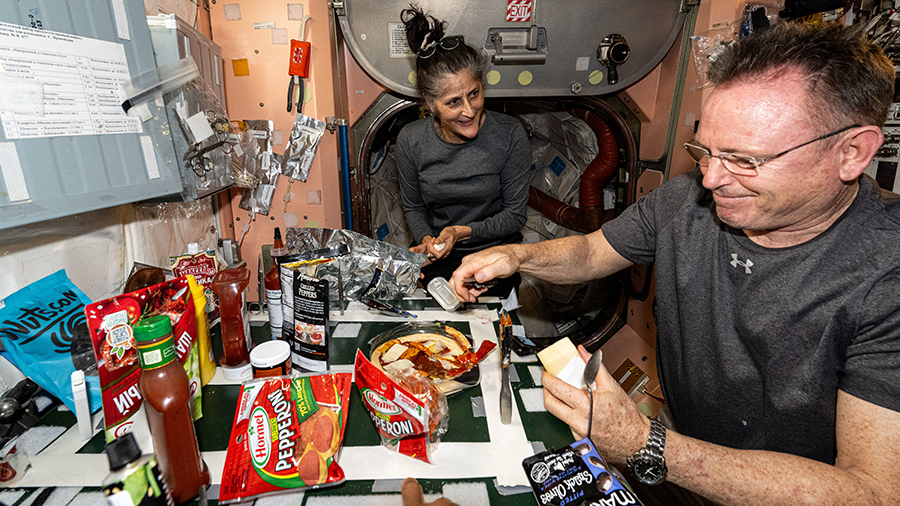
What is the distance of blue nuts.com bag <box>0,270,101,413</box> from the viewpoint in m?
0.87

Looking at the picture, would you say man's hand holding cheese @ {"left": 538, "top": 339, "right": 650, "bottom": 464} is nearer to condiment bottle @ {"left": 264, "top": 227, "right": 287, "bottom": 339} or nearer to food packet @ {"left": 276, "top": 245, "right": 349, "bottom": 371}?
food packet @ {"left": 276, "top": 245, "right": 349, "bottom": 371}

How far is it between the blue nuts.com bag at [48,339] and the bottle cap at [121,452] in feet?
1.97

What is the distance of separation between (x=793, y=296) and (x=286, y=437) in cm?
113

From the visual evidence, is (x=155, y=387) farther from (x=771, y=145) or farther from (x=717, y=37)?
(x=717, y=37)

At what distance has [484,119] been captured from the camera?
2.08m

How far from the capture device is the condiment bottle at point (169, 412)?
67cm

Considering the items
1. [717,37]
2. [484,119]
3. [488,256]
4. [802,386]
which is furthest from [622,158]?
[802,386]

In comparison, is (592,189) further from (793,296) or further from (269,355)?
(269,355)

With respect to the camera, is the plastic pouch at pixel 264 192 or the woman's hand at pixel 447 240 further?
the plastic pouch at pixel 264 192

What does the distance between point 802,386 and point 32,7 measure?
1.81m

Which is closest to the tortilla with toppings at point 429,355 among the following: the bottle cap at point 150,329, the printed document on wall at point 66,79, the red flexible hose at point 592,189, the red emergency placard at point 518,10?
the bottle cap at point 150,329

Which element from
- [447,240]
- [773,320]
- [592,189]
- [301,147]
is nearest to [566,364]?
[773,320]

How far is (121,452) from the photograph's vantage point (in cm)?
45

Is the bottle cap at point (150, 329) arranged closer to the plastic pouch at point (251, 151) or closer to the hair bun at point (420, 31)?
the plastic pouch at point (251, 151)
